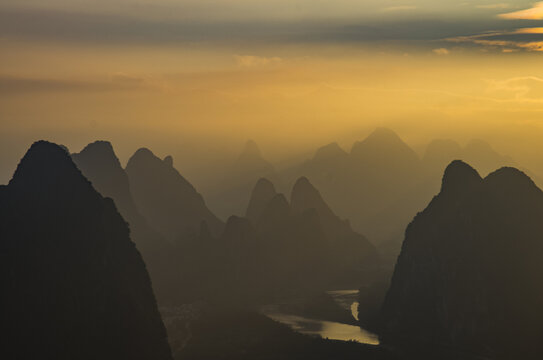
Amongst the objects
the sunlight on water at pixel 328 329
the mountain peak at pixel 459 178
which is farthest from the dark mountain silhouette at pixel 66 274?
the mountain peak at pixel 459 178

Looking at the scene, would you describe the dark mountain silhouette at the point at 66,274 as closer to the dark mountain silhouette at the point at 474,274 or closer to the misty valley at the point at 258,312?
the misty valley at the point at 258,312

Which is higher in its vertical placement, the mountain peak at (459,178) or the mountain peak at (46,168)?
the mountain peak at (46,168)

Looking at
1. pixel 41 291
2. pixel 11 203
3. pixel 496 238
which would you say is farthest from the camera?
pixel 496 238

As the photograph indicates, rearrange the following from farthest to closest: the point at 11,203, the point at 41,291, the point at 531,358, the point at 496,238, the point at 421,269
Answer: the point at 421,269, the point at 496,238, the point at 531,358, the point at 11,203, the point at 41,291

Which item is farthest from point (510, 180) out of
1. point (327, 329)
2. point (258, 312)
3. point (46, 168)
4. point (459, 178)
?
point (46, 168)

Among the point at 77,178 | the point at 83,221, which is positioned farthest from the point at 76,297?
the point at 77,178

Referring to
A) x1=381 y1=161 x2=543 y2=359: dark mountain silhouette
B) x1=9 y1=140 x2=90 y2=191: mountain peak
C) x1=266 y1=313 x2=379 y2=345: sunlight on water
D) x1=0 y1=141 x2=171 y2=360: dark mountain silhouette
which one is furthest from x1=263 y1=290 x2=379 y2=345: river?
x1=9 y1=140 x2=90 y2=191: mountain peak

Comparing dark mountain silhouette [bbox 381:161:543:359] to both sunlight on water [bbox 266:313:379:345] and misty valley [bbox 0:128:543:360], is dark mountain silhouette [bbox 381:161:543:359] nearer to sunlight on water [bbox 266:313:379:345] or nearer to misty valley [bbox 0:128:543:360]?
misty valley [bbox 0:128:543:360]

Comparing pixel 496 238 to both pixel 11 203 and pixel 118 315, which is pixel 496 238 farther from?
pixel 11 203
